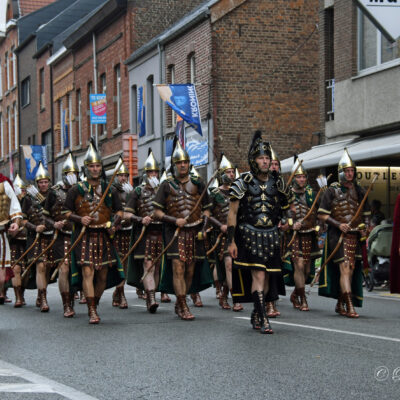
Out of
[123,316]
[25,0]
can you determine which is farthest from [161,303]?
[25,0]

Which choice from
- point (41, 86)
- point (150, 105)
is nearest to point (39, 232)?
point (150, 105)

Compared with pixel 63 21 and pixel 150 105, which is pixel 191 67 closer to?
pixel 150 105

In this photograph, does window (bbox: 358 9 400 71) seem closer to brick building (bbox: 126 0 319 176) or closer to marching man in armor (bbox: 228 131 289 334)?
brick building (bbox: 126 0 319 176)

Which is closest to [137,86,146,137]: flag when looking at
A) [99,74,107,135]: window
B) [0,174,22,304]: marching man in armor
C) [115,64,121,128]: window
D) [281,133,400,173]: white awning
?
[115,64,121,128]: window

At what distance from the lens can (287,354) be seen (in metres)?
8.59

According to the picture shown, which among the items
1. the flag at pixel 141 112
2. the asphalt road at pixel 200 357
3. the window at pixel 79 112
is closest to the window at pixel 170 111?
the flag at pixel 141 112

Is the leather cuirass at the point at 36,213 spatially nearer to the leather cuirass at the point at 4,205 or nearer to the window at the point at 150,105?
the leather cuirass at the point at 4,205

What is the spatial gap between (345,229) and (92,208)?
10.3 ft

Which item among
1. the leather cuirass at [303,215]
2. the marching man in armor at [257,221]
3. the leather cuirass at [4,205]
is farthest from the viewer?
the leather cuirass at [303,215]

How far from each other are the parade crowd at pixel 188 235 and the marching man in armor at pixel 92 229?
0.01m

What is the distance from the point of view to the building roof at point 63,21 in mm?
50781

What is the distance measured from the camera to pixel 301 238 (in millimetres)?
14133

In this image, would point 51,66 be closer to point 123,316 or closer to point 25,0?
point 25,0

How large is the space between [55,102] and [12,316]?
35.5 meters
